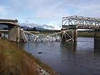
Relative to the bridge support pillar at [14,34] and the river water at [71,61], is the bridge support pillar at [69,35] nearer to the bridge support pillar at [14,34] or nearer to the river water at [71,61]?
the bridge support pillar at [14,34]

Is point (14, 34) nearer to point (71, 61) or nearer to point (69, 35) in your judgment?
point (69, 35)

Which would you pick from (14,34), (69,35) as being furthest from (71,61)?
(69,35)

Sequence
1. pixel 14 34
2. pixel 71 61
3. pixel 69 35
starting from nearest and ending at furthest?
pixel 71 61, pixel 14 34, pixel 69 35

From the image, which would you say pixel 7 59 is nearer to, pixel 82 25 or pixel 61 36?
pixel 61 36

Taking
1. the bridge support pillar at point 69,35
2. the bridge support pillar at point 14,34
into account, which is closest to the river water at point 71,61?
the bridge support pillar at point 14,34

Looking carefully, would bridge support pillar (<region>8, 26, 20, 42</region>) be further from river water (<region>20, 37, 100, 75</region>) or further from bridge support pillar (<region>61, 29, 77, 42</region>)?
river water (<region>20, 37, 100, 75</region>)

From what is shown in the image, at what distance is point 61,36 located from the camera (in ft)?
570

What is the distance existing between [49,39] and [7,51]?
458ft

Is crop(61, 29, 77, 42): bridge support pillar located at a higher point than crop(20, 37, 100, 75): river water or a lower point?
higher

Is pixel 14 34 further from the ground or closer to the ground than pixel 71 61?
further from the ground

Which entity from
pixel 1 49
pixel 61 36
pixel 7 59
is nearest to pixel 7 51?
pixel 1 49

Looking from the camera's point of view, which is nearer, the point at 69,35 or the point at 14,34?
the point at 14,34

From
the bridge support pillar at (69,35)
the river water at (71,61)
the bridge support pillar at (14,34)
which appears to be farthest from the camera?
the bridge support pillar at (69,35)

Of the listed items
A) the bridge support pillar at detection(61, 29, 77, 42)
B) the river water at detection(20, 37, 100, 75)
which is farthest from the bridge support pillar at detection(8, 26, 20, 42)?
the river water at detection(20, 37, 100, 75)
